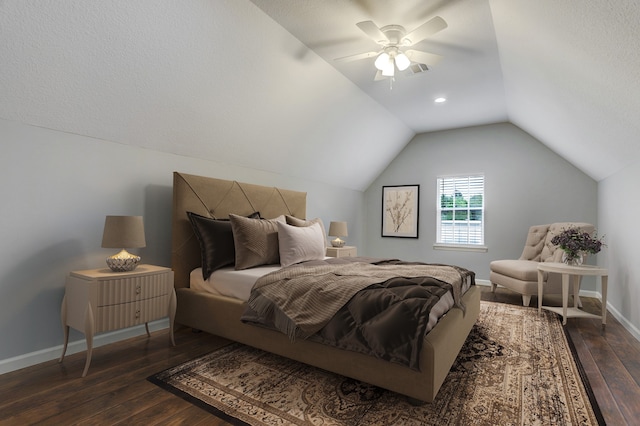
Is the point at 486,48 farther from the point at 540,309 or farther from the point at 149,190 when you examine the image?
the point at 149,190

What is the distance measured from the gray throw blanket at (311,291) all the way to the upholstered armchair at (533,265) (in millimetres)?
1931

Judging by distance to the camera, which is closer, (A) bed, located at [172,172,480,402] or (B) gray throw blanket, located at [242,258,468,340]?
(A) bed, located at [172,172,480,402]

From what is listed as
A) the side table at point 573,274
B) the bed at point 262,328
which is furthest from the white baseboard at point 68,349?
the side table at point 573,274

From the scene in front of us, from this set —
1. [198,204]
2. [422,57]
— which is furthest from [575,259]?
[198,204]

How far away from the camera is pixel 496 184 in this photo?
5.61 m

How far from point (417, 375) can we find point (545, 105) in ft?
11.4

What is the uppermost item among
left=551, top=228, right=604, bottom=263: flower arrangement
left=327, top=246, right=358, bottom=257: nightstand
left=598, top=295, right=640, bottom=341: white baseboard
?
left=551, top=228, right=604, bottom=263: flower arrangement

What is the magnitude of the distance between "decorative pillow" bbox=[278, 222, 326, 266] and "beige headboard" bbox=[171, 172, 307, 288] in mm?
664

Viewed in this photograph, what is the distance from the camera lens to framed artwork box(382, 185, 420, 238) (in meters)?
6.31

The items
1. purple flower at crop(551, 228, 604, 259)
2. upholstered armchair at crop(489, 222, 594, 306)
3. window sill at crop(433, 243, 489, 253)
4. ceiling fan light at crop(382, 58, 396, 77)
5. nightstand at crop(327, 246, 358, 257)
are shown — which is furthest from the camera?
window sill at crop(433, 243, 489, 253)

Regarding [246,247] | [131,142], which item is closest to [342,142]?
[246,247]

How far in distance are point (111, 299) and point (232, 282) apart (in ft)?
2.77

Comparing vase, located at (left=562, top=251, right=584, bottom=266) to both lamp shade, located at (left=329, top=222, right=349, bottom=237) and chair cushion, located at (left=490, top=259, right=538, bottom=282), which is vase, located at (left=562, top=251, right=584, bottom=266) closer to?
chair cushion, located at (left=490, top=259, right=538, bottom=282)

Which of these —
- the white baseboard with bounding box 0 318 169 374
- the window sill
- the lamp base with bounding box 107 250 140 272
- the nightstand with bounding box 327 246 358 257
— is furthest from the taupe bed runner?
the window sill
